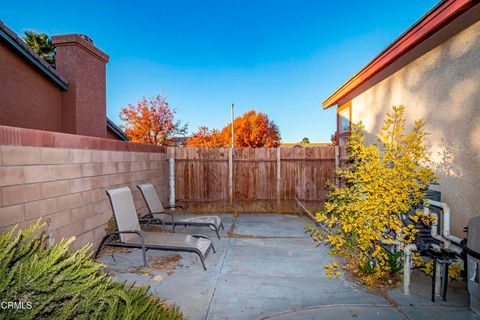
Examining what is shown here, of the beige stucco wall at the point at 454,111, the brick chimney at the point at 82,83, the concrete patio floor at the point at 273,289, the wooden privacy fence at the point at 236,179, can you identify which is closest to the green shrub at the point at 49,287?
the concrete patio floor at the point at 273,289

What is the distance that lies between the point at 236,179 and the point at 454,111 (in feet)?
19.8

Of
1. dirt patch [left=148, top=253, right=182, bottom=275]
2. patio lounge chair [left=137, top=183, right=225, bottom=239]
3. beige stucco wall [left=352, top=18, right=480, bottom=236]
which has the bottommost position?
dirt patch [left=148, top=253, right=182, bottom=275]

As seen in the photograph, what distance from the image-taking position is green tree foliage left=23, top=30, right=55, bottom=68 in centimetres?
2336

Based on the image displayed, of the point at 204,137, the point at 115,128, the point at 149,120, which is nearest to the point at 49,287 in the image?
the point at 115,128

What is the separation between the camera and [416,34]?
176 inches

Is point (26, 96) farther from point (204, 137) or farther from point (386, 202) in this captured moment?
point (204, 137)

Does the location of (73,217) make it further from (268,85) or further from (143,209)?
(268,85)

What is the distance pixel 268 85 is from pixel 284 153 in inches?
831

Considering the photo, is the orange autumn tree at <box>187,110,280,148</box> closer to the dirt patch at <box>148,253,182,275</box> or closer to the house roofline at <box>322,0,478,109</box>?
the house roofline at <box>322,0,478,109</box>

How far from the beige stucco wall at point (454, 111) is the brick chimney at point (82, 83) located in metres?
7.27

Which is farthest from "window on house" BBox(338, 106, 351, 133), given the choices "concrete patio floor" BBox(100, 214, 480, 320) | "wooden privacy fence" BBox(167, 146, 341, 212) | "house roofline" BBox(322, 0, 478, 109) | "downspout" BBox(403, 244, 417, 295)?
Answer: "downspout" BBox(403, 244, 417, 295)

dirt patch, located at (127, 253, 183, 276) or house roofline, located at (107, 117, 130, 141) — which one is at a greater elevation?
house roofline, located at (107, 117, 130, 141)

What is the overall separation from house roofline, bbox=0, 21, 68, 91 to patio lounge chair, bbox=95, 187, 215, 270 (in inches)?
154

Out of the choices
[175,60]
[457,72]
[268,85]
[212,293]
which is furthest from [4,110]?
[268,85]
